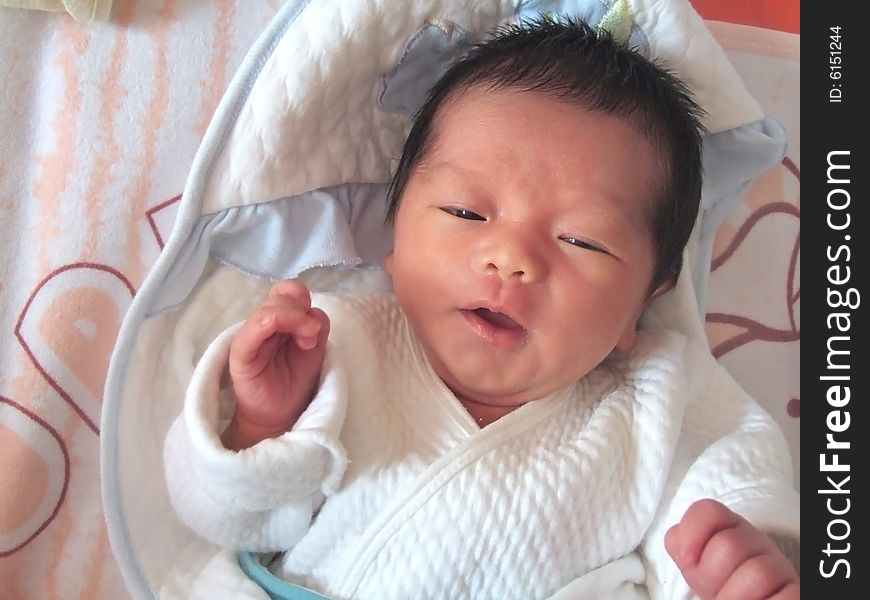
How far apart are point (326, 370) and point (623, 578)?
0.42 metres

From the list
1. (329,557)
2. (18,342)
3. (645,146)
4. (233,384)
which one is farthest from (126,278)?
(645,146)

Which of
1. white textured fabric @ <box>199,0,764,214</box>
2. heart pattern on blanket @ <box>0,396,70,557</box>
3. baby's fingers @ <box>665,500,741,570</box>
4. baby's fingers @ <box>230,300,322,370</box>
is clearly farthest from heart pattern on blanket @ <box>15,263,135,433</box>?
baby's fingers @ <box>665,500,741,570</box>

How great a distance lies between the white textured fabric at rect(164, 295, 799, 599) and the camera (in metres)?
0.96

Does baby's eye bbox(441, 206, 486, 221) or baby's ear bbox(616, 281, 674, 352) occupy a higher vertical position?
baby's eye bbox(441, 206, 486, 221)

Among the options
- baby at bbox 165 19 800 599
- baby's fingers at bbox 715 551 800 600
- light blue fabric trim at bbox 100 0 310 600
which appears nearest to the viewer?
baby's fingers at bbox 715 551 800 600

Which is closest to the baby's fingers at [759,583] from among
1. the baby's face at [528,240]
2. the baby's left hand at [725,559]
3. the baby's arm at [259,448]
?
the baby's left hand at [725,559]

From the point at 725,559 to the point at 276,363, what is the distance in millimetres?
491

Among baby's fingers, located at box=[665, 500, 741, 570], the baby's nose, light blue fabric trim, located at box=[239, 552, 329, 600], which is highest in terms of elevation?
the baby's nose

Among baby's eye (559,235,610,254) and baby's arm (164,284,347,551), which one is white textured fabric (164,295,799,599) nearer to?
baby's arm (164,284,347,551)

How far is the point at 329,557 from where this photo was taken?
102cm

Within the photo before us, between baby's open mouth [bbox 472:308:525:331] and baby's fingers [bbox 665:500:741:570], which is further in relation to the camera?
baby's open mouth [bbox 472:308:525:331]

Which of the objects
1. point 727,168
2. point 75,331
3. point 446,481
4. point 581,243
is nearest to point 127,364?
point 75,331

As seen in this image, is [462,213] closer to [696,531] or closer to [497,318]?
[497,318]

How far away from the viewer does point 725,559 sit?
852 mm
